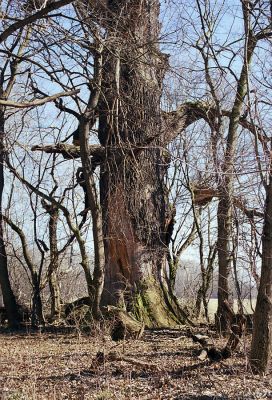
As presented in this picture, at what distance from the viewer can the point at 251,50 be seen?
9273 mm

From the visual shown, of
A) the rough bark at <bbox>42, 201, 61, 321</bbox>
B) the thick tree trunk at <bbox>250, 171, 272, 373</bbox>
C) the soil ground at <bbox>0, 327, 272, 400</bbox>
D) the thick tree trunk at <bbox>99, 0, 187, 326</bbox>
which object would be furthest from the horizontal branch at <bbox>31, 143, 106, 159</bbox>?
the thick tree trunk at <bbox>250, 171, 272, 373</bbox>

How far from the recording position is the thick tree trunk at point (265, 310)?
22.3 feet

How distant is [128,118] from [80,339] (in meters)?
4.24

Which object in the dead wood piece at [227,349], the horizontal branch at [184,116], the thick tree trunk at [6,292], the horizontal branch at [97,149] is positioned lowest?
the dead wood piece at [227,349]

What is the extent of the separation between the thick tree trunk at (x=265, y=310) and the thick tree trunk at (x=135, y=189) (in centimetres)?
488

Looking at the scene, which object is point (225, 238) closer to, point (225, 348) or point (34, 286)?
point (225, 348)

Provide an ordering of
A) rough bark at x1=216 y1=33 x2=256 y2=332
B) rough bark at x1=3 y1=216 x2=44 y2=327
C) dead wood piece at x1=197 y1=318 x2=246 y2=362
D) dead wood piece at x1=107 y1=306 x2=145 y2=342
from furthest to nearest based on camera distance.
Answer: rough bark at x1=3 y1=216 x2=44 y2=327 < rough bark at x1=216 y1=33 x2=256 y2=332 < dead wood piece at x1=107 y1=306 x2=145 y2=342 < dead wood piece at x1=197 y1=318 x2=246 y2=362

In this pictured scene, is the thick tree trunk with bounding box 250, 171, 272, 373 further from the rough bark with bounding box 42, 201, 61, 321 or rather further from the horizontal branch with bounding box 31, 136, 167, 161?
the rough bark with bounding box 42, 201, 61, 321

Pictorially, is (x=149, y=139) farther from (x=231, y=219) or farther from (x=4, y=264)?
(x=4, y=264)

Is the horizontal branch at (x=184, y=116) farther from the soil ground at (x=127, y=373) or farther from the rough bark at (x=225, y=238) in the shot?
the soil ground at (x=127, y=373)

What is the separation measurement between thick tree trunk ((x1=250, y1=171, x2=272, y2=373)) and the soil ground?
A: 14 cm

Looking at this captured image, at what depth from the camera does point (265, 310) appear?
684 cm

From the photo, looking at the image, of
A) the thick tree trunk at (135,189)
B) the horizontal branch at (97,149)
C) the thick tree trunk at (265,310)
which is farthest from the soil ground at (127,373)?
the horizontal branch at (97,149)

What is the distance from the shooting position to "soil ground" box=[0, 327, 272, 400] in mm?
6402
